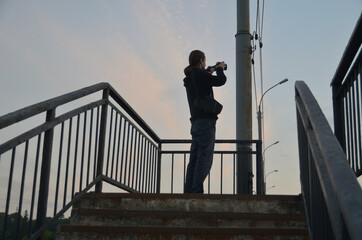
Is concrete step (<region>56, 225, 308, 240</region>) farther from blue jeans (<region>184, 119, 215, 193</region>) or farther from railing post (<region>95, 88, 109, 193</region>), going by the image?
blue jeans (<region>184, 119, 215, 193</region>)

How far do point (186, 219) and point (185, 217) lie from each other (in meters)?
0.02

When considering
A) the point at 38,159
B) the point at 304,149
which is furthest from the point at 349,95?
the point at 38,159

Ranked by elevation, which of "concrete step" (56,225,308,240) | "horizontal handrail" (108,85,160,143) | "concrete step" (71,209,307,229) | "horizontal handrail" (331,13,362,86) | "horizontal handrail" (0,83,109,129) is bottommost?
"concrete step" (56,225,308,240)

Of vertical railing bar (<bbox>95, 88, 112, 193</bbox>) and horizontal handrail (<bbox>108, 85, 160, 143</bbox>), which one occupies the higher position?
horizontal handrail (<bbox>108, 85, 160, 143</bbox>)

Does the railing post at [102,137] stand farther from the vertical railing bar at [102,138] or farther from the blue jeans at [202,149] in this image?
the blue jeans at [202,149]

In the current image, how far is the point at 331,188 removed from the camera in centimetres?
196

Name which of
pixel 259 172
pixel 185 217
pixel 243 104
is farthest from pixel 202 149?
pixel 259 172

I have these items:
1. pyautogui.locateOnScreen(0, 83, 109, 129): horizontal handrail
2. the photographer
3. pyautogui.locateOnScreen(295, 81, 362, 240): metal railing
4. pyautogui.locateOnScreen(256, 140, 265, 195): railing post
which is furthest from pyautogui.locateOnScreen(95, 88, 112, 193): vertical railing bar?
pyautogui.locateOnScreen(256, 140, 265, 195): railing post

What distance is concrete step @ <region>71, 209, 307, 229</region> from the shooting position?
13.3 feet

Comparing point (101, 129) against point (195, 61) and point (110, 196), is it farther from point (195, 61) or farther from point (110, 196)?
point (195, 61)

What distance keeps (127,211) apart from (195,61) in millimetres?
2029

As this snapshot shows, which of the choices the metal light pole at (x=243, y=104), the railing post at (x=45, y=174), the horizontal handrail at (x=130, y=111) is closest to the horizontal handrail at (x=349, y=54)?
the horizontal handrail at (x=130, y=111)

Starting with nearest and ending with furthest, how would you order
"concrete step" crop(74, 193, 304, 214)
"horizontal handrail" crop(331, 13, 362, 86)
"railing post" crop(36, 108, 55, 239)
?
"railing post" crop(36, 108, 55, 239) < "horizontal handrail" crop(331, 13, 362, 86) < "concrete step" crop(74, 193, 304, 214)

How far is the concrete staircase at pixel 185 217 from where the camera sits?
12.3ft
